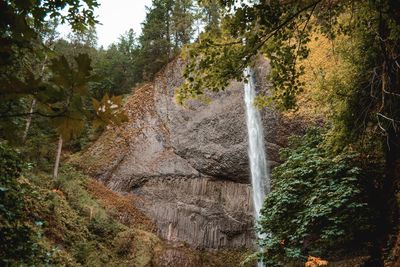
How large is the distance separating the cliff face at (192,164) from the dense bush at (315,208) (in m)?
9.21

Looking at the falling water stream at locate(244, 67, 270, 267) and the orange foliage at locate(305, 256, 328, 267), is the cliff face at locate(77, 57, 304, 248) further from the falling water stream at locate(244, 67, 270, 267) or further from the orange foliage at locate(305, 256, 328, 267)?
the orange foliage at locate(305, 256, 328, 267)

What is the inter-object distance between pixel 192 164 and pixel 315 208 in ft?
40.8

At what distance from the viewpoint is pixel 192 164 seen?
62.2 feet

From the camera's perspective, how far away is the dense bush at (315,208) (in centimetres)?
659

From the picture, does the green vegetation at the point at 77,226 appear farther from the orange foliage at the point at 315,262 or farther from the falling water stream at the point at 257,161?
the orange foliage at the point at 315,262

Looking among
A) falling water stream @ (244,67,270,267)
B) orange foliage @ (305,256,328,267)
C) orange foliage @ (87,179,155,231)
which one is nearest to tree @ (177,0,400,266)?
orange foliage @ (305,256,328,267)

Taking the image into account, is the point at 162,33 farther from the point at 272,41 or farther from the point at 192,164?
the point at 272,41

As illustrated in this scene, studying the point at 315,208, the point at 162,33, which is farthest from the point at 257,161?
the point at 162,33

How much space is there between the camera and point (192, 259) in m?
16.0

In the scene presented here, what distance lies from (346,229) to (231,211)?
1166cm

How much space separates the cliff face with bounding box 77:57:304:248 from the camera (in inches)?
699

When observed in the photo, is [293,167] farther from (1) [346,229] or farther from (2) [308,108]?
(2) [308,108]

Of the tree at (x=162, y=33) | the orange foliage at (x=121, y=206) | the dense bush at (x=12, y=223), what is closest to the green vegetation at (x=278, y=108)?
the dense bush at (x=12, y=223)

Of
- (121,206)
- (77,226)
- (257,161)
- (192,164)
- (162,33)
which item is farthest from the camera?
(162,33)
